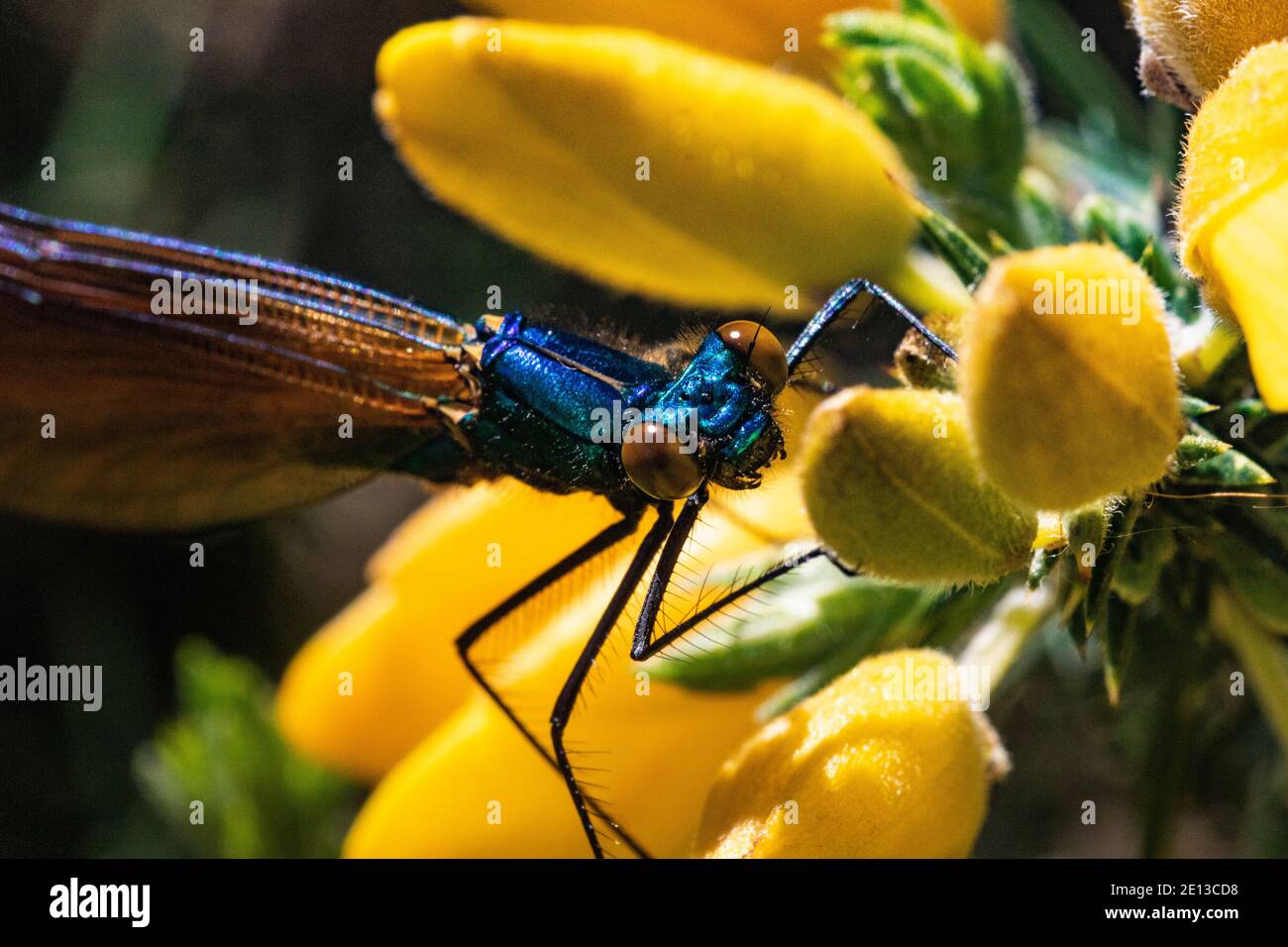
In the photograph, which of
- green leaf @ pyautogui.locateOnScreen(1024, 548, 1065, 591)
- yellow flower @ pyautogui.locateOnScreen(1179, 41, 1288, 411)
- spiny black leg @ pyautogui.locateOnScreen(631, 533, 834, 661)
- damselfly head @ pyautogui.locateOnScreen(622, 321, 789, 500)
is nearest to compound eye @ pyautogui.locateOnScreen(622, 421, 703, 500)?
damselfly head @ pyautogui.locateOnScreen(622, 321, 789, 500)

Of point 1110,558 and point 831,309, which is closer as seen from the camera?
point 1110,558

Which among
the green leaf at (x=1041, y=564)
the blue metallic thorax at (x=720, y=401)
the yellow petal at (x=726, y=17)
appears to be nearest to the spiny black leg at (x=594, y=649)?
the blue metallic thorax at (x=720, y=401)

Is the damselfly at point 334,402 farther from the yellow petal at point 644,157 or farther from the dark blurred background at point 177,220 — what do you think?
the dark blurred background at point 177,220

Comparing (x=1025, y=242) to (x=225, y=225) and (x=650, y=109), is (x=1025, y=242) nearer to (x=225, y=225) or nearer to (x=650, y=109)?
(x=650, y=109)

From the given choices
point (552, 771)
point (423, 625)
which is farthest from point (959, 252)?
point (423, 625)

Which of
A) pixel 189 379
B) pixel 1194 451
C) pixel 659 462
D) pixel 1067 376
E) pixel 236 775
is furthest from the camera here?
pixel 236 775

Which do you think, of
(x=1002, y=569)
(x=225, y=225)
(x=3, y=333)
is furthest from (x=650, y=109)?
(x=225, y=225)

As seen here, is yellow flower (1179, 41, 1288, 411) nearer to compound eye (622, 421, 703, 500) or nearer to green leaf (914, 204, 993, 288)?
green leaf (914, 204, 993, 288)

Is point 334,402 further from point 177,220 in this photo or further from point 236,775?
point 177,220
